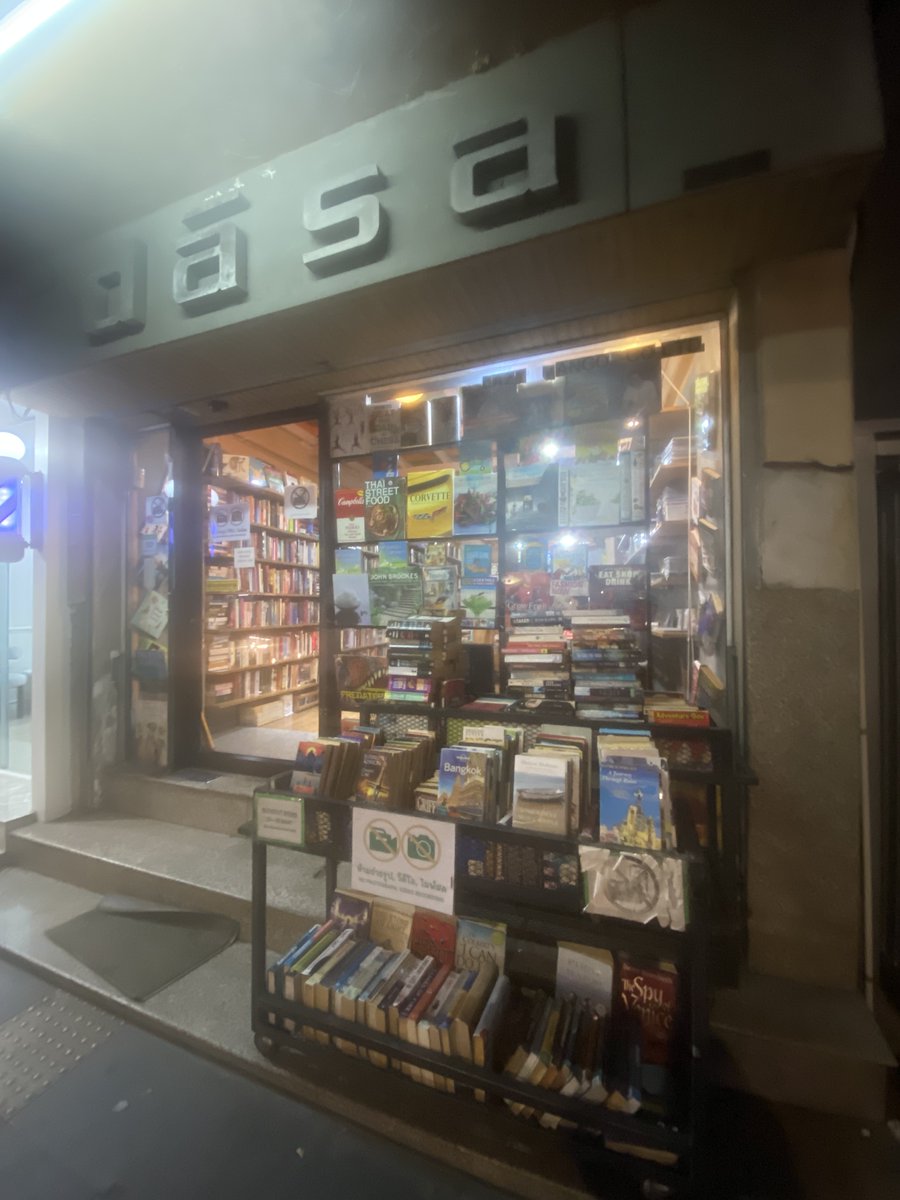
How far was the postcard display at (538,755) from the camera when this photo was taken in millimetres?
1323

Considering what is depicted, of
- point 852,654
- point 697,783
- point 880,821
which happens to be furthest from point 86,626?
point 880,821

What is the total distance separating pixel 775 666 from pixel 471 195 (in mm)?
1887

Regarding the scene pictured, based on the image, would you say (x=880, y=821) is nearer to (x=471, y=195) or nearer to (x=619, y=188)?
(x=619, y=188)

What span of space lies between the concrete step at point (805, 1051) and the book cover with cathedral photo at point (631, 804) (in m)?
0.78

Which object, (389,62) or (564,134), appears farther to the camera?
Result: (389,62)

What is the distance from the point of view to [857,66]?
4.54ft

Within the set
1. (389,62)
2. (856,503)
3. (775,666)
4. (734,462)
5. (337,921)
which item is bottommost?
(337,921)

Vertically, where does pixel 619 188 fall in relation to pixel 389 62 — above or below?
below

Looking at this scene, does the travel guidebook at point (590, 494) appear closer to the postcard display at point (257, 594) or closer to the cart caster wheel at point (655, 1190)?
the postcard display at point (257, 594)

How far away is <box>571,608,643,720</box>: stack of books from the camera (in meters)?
2.01

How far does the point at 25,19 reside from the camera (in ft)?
5.34

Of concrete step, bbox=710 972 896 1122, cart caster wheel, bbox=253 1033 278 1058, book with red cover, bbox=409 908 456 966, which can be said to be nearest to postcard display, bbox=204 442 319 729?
cart caster wheel, bbox=253 1033 278 1058

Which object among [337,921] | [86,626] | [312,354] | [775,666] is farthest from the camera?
[86,626]

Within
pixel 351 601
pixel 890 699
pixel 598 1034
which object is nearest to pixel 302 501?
pixel 351 601
